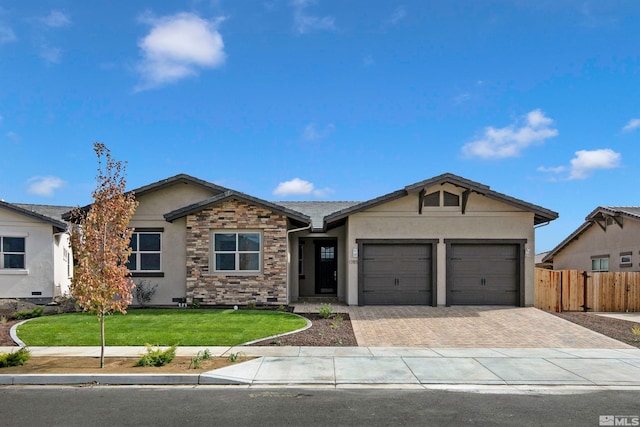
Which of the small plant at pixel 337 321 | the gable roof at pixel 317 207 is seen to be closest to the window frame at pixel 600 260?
the gable roof at pixel 317 207

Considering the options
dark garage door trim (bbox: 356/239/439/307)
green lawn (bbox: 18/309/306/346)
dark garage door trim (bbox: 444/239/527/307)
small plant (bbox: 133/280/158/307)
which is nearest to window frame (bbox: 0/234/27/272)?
green lawn (bbox: 18/309/306/346)

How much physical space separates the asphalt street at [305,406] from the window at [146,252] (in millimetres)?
10499

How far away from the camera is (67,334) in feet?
41.6

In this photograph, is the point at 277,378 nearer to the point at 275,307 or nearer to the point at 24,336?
the point at 24,336

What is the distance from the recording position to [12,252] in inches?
725

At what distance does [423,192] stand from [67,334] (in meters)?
12.1

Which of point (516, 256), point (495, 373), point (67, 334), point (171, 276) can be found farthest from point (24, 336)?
point (516, 256)

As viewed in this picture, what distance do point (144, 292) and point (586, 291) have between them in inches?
639

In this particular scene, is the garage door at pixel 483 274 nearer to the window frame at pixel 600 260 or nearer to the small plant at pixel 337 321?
the small plant at pixel 337 321

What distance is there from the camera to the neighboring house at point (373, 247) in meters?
17.9

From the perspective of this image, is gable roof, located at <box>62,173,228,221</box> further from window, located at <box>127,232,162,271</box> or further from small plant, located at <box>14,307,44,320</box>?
small plant, located at <box>14,307,44,320</box>

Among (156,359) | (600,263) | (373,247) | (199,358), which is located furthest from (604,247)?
(156,359)

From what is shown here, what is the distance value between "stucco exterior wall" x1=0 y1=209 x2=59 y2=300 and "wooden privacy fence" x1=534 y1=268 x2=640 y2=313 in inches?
705

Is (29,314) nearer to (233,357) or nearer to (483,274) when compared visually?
(233,357)
